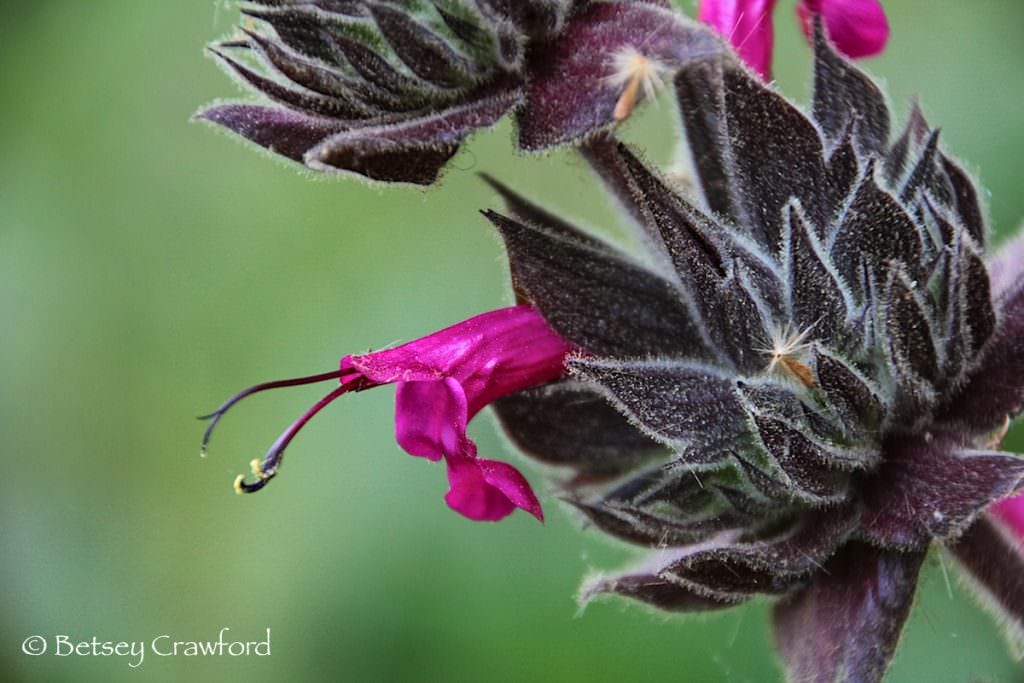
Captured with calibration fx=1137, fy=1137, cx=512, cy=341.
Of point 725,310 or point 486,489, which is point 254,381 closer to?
point 486,489

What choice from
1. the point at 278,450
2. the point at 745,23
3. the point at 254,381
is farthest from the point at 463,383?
the point at 254,381

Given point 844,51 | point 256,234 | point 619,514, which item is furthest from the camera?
point 256,234

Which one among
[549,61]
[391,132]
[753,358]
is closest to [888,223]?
[753,358]

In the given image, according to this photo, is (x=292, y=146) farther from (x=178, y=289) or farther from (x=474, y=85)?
(x=178, y=289)

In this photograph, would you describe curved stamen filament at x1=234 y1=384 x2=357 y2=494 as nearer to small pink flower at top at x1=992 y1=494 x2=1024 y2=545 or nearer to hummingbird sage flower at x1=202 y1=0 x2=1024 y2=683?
hummingbird sage flower at x1=202 y1=0 x2=1024 y2=683

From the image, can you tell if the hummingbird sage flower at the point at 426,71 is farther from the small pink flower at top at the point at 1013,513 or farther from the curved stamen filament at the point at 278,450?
the small pink flower at top at the point at 1013,513

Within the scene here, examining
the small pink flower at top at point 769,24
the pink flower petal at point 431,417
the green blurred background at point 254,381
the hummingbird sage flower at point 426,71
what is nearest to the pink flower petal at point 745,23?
the small pink flower at top at point 769,24
